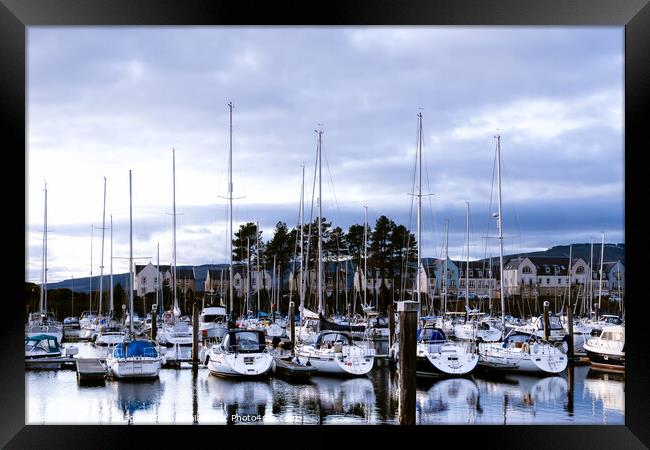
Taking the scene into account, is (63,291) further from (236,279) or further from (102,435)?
(102,435)

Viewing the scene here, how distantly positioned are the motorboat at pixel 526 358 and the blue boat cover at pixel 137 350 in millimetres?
8302

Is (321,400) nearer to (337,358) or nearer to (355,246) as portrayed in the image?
(337,358)

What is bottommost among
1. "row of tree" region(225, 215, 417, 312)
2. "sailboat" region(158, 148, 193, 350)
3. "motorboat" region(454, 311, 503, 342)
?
"motorboat" region(454, 311, 503, 342)

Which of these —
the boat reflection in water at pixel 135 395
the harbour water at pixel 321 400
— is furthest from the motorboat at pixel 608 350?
the boat reflection in water at pixel 135 395

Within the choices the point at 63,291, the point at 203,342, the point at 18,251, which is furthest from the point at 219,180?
the point at 63,291

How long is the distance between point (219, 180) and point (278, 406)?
10407mm

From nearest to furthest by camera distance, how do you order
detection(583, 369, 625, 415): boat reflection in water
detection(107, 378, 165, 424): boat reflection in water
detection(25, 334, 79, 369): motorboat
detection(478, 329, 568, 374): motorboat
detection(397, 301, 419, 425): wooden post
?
detection(397, 301, 419, 425): wooden post, detection(107, 378, 165, 424): boat reflection in water, detection(583, 369, 625, 415): boat reflection in water, detection(478, 329, 568, 374): motorboat, detection(25, 334, 79, 369): motorboat

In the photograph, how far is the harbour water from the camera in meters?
13.5

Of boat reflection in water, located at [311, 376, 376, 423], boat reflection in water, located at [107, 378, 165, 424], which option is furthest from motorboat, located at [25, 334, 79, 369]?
boat reflection in water, located at [311, 376, 376, 423]

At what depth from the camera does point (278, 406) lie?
14.4 metres

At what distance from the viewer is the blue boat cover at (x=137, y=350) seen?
58.5ft

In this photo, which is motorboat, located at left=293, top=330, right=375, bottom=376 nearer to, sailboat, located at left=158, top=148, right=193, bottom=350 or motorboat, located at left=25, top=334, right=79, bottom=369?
sailboat, located at left=158, top=148, right=193, bottom=350

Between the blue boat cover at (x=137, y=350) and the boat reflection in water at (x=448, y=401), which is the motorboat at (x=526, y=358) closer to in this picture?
the boat reflection in water at (x=448, y=401)

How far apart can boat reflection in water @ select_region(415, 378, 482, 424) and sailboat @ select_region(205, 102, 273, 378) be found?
372 centimetres
